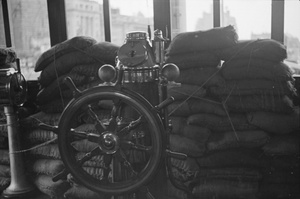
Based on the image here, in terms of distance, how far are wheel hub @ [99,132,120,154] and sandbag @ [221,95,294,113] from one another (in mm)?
854

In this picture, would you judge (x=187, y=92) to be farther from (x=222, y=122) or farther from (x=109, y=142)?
(x=109, y=142)

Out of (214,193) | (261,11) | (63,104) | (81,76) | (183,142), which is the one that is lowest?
(214,193)

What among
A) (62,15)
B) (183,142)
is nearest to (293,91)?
(183,142)

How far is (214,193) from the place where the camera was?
74.2 inches

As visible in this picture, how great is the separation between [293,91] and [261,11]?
1.98 feet

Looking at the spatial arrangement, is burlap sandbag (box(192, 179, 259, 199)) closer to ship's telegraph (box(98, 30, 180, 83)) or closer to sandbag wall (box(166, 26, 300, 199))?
sandbag wall (box(166, 26, 300, 199))

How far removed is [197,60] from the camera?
1973 mm

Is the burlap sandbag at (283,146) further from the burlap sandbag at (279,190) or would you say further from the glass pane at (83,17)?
the glass pane at (83,17)

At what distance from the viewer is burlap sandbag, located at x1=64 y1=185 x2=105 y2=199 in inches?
79.6

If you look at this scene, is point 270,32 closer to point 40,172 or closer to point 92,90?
point 92,90

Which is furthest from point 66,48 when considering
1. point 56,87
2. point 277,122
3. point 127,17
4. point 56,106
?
point 277,122

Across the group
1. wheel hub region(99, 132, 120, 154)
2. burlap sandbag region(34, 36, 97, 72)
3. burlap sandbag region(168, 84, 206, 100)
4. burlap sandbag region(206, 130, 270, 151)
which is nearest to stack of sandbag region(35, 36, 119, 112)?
burlap sandbag region(34, 36, 97, 72)

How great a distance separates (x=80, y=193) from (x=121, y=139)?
0.91 m

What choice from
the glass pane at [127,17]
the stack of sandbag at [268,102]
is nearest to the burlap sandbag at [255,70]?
the stack of sandbag at [268,102]
